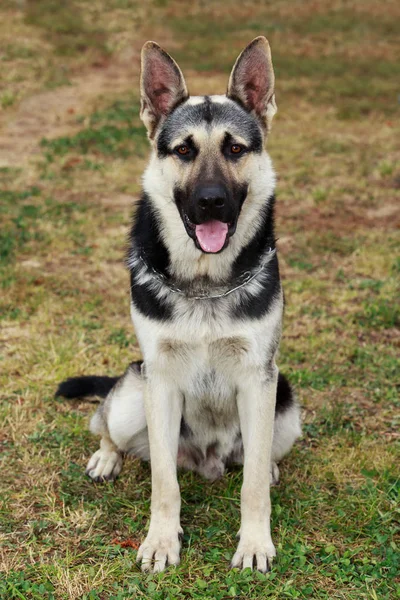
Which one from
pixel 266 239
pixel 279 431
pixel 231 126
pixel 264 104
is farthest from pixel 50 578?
pixel 264 104

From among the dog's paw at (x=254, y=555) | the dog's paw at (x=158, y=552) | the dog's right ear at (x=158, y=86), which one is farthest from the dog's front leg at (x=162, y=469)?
the dog's right ear at (x=158, y=86)

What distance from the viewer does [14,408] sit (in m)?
4.55

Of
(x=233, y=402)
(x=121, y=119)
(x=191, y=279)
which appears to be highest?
(x=191, y=279)

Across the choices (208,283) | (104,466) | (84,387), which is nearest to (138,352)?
(84,387)

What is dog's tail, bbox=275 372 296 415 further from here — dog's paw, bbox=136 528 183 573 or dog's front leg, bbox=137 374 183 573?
dog's paw, bbox=136 528 183 573

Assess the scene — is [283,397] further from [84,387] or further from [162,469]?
[84,387]

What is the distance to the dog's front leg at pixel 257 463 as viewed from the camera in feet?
10.9

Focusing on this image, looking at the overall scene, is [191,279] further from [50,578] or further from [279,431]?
[50,578]

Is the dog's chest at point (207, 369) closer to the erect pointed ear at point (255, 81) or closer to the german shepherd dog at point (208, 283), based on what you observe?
the german shepherd dog at point (208, 283)

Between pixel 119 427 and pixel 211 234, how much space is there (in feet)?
4.06

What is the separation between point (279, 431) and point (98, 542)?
3.67ft

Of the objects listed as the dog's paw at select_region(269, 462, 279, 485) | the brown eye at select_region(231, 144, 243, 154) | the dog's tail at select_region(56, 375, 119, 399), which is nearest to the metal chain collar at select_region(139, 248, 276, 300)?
the brown eye at select_region(231, 144, 243, 154)

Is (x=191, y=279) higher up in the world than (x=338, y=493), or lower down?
higher up

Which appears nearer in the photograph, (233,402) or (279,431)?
(233,402)
